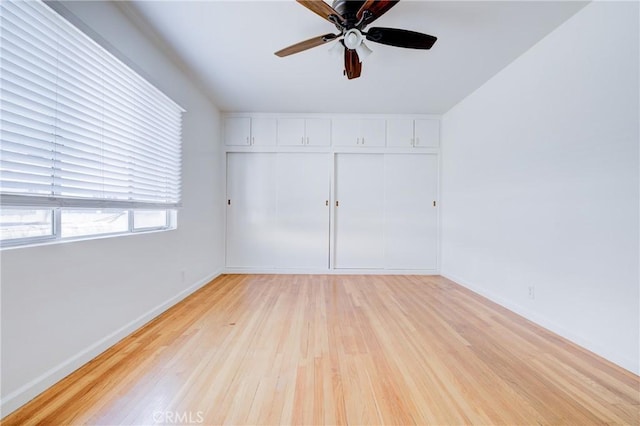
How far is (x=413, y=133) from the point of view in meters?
3.82

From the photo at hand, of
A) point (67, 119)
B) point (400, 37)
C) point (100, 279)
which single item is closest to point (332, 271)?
point (100, 279)

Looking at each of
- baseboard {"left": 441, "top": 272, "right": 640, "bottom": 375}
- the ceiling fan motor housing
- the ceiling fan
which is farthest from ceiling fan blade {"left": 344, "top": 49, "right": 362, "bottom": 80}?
baseboard {"left": 441, "top": 272, "right": 640, "bottom": 375}

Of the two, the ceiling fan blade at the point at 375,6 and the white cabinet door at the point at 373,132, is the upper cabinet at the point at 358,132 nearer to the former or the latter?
the white cabinet door at the point at 373,132

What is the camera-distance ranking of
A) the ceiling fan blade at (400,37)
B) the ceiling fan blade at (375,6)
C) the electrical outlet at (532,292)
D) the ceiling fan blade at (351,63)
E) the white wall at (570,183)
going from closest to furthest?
the ceiling fan blade at (375,6), the white wall at (570,183), the ceiling fan blade at (400,37), the ceiling fan blade at (351,63), the electrical outlet at (532,292)

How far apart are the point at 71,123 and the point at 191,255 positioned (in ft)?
5.77

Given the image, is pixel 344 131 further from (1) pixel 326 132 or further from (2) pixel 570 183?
(2) pixel 570 183

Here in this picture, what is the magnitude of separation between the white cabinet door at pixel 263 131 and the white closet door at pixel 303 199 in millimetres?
292

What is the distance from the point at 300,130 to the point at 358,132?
88cm

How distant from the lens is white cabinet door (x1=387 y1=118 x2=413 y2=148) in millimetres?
3814

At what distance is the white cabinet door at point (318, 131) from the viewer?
3789mm

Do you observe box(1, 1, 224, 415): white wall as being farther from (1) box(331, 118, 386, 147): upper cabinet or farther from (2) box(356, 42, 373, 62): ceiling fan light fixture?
(1) box(331, 118, 386, 147): upper cabinet

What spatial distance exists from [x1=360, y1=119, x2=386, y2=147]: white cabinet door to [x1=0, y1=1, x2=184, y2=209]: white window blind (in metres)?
2.67

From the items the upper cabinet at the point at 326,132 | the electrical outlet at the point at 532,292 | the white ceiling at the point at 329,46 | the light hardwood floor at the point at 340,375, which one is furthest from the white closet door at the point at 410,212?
the electrical outlet at the point at 532,292

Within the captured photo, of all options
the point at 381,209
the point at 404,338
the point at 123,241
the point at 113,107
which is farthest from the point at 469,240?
the point at 113,107
